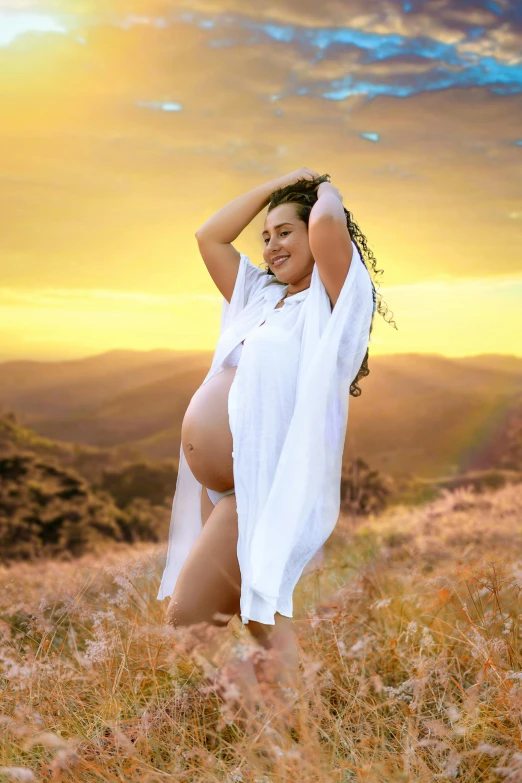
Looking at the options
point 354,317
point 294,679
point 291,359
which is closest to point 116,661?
point 294,679

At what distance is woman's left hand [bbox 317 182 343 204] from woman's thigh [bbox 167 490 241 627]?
52.3 inches

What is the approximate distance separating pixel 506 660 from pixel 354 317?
1772mm

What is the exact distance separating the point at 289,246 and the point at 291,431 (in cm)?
83

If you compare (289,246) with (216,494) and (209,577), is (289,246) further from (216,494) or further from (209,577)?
(209,577)

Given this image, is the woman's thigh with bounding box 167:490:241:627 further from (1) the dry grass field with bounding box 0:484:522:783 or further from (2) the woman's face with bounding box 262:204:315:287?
(2) the woman's face with bounding box 262:204:315:287

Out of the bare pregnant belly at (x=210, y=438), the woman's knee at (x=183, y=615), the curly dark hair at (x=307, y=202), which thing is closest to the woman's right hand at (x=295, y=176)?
the curly dark hair at (x=307, y=202)

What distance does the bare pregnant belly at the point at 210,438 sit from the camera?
2.78m

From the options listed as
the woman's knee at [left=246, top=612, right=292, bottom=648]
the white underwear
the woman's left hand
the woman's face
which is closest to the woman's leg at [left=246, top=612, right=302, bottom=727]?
the woman's knee at [left=246, top=612, right=292, bottom=648]

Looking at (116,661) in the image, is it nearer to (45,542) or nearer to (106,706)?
(106,706)

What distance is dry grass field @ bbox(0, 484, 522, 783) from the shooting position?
7.97 feet

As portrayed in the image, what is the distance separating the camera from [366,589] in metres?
4.47

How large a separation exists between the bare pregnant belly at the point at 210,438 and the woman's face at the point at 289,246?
1.78 ft

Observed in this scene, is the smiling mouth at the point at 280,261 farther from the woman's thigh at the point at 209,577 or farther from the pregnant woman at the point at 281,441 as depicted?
the woman's thigh at the point at 209,577

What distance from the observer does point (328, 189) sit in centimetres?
291
